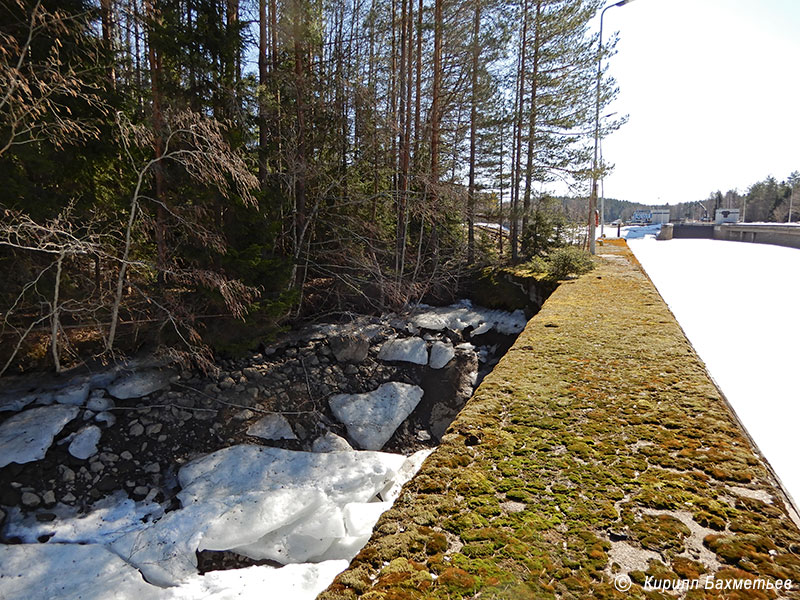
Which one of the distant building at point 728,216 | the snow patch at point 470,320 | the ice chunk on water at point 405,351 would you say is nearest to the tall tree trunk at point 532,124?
the snow patch at point 470,320

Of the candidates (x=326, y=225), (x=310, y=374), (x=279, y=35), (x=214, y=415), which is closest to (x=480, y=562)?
(x=214, y=415)

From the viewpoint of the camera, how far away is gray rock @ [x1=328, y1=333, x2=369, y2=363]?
8.57 metres

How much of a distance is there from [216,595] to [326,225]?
26.2ft

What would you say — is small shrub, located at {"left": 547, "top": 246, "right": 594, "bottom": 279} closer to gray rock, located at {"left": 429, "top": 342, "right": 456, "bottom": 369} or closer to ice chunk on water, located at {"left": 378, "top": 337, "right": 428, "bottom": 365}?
gray rock, located at {"left": 429, "top": 342, "right": 456, "bottom": 369}

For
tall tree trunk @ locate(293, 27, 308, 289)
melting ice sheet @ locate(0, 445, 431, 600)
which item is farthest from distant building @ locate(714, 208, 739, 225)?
melting ice sheet @ locate(0, 445, 431, 600)

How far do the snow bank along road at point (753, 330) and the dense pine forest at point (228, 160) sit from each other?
17.2 ft

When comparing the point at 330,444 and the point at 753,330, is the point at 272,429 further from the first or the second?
the point at 753,330

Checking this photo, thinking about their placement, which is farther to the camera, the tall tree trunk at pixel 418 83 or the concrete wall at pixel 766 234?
the concrete wall at pixel 766 234

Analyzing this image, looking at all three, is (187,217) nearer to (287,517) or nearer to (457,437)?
(287,517)

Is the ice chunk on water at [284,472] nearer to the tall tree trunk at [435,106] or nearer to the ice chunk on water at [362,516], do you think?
the ice chunk on water at [362,516]

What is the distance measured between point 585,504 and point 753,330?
5185 millimetres

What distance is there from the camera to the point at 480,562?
4.87ft

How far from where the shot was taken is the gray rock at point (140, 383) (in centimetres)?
657

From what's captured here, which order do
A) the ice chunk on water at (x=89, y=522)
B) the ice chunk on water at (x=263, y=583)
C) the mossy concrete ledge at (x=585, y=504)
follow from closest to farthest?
the mossy concrete ledge at (x=585, y=504) → the ice chunk on water at (x=263, y=583) → the ice chunk on water at (x=89, y=522)
